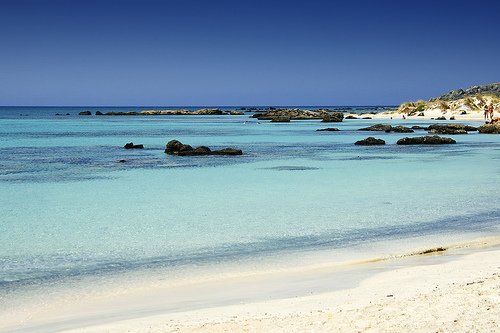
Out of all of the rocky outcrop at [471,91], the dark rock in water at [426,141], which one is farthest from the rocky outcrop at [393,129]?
the rocky outcrop at [471,91]

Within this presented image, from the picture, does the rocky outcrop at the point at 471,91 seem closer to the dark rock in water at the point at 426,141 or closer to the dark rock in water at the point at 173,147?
the dark rock in water at the point at 426,141

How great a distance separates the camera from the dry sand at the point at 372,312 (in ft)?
20.6

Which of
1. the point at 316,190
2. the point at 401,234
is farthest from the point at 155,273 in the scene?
the point at 316,190

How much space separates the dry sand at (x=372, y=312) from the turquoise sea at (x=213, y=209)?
105 inches

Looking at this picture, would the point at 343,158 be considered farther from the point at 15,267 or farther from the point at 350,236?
the point at 15,267

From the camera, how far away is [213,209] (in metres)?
15.3

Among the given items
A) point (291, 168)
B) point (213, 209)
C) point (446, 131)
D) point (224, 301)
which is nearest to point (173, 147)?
point (291, 168)

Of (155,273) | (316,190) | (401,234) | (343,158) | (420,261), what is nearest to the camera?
(155,273)

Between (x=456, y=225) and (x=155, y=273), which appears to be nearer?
(x=155, y=273)

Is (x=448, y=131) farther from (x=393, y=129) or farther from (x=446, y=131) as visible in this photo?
(x=393, y=129)

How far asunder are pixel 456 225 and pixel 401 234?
1749 millimetres

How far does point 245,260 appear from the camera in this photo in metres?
10.2

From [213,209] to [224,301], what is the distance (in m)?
7.57

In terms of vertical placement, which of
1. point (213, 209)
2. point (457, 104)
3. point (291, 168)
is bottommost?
point (291, 168)
